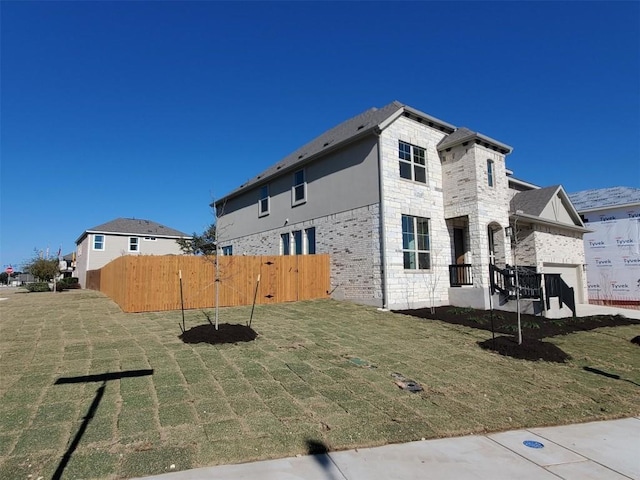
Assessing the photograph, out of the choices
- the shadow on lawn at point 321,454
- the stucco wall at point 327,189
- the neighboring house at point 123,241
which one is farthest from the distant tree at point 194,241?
the shadow on lawn at point 321,454

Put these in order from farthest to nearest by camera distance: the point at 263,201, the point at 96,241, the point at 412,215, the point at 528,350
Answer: the point at 96,241 < the point at 263,201 < the point at 412,215 < the point at 528,350

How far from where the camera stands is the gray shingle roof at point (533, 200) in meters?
18.1

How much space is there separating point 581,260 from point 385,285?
14.3 metres

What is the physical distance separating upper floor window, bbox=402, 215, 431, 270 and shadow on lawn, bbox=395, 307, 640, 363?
181cm

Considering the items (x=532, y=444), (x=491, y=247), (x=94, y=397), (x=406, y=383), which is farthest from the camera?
(x=491, y=247)

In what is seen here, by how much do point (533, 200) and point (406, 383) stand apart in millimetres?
16526

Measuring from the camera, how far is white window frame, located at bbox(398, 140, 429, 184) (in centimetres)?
1440

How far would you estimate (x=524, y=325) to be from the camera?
36.1ft

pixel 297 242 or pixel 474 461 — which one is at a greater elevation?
pixel 297 242

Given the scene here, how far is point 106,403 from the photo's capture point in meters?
4.78

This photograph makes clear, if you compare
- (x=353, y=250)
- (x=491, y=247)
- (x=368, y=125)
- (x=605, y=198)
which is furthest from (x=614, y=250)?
(x=368, y=125)

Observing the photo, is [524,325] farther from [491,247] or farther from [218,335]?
[218,335]

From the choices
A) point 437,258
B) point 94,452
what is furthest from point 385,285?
point 94,452

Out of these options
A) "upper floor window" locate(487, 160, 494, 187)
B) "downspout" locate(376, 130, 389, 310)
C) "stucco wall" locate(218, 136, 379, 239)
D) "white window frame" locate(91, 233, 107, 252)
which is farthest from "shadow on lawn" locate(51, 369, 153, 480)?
"white window frame" locate(91, 233, 107, 252)
